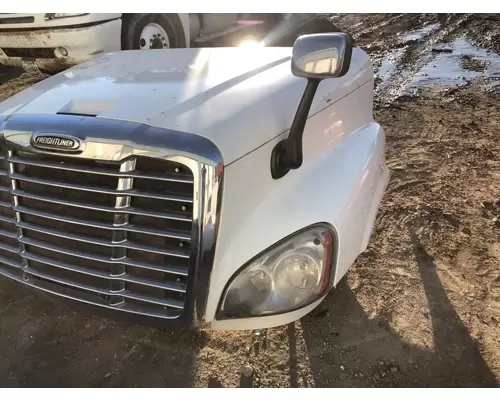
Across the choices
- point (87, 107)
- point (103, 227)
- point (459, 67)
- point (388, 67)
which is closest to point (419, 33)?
point (459, 67)

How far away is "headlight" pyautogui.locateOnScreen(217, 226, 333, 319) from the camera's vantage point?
198 cm

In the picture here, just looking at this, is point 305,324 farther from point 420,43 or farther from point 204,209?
point 420,43

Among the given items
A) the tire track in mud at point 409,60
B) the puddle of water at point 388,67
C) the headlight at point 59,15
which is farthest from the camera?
the puddle of water at point 388,67

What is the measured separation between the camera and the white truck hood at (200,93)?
205 cm

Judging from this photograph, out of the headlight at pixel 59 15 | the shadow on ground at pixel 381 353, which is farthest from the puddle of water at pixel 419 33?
the shadow on ground at pixel 381 353

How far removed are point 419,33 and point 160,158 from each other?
910 centimetres

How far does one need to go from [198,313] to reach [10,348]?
1.47 meters

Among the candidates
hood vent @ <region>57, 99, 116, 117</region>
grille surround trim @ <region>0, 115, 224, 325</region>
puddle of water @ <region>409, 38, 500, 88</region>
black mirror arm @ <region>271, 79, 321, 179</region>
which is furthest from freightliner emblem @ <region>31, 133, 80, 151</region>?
puddle of water @ <region>409, 38, 500, 88</region>

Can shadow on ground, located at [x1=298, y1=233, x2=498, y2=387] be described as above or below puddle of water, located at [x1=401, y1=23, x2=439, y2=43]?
below

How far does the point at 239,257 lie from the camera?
195 cm

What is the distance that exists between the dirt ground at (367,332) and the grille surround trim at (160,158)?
642 mm

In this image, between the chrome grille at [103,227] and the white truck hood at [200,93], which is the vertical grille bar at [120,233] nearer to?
the chrome grille at [103,227]

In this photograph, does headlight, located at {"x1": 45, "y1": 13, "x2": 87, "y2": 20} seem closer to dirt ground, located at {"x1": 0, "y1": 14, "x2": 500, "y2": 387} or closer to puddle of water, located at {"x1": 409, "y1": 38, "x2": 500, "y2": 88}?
dirt ground, located at {"x1": 0, "y1": 14, "x2": 500, "y2": 387}

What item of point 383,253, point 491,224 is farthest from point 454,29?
point 383,253
